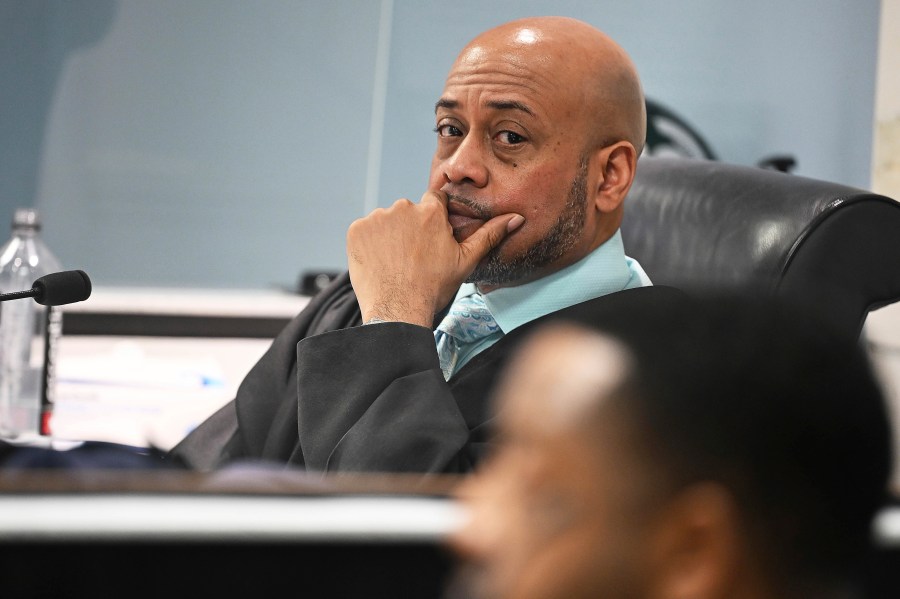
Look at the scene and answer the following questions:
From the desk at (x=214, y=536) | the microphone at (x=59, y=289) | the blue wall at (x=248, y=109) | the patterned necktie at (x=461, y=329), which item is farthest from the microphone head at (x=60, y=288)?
the blue wall at (x=248, y=109)

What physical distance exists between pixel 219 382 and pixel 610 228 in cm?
81

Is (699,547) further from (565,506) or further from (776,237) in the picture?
(776,237)

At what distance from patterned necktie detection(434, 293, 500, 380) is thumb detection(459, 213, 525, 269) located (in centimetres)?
9

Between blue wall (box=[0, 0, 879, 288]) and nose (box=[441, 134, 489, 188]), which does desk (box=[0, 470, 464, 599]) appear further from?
blue wall (box=[0, 0, 879, 288])

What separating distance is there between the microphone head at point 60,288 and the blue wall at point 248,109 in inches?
79.5

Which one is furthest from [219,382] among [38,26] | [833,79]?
[833,79]

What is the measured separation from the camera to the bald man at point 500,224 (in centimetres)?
146

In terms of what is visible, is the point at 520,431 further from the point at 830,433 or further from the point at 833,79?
the point at 833,79

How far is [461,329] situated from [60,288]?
Answer: 545 mm

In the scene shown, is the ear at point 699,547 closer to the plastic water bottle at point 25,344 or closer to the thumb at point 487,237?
the thumb at point 487,237

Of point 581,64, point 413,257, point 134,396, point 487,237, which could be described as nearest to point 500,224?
point 487,237

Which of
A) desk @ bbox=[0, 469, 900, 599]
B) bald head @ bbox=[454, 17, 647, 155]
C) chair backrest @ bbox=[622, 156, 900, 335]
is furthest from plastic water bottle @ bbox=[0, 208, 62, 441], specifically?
desk @ bbox=[0, 469, 900, 599]

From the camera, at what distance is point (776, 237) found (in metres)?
1.49

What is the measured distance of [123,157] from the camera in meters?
3.32
